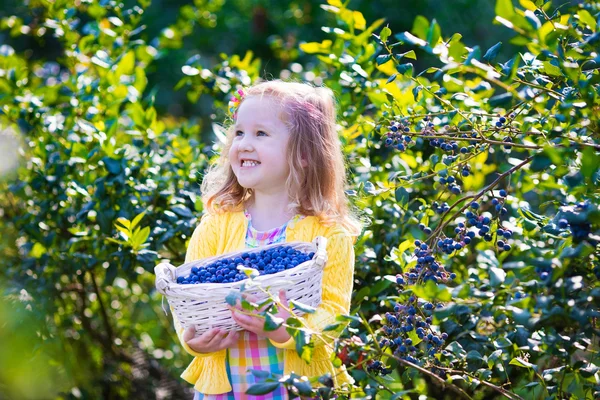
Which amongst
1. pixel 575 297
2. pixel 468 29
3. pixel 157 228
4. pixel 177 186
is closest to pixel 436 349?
pixel 575 297

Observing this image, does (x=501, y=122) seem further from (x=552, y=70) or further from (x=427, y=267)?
(x=427, y=267)

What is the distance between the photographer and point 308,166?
2148mm

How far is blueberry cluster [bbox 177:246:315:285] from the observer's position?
1.75 metres

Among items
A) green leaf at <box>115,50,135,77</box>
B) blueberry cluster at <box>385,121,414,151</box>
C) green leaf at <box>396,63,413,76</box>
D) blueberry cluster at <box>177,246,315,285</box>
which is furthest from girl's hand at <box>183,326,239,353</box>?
green leaf at <box>115,50,135,77</box>

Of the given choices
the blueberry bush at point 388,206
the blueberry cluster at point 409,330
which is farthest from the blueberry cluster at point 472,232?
the blueberry cluster at point 409,330

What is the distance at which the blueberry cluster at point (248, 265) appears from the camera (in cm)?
175

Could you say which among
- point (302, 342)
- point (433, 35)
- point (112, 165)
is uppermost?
point (433, 35)

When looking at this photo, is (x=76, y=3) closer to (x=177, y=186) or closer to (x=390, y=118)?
(x=177, y=186)

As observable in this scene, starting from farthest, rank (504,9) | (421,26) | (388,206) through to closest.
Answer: (388,206) → (421,26) → (504,9)

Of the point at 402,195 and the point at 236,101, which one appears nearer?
the point at 402,195

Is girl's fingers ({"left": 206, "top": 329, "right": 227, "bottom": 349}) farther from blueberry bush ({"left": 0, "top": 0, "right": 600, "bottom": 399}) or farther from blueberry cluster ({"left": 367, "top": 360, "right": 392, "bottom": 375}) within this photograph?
blueberry cluster ({"left": 367, "top": 360, "right": 392, "bottom": 375})

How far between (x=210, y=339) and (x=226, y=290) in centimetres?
20

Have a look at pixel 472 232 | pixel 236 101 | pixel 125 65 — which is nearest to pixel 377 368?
pixel 472 232

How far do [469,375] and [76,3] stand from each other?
8.96 ft
